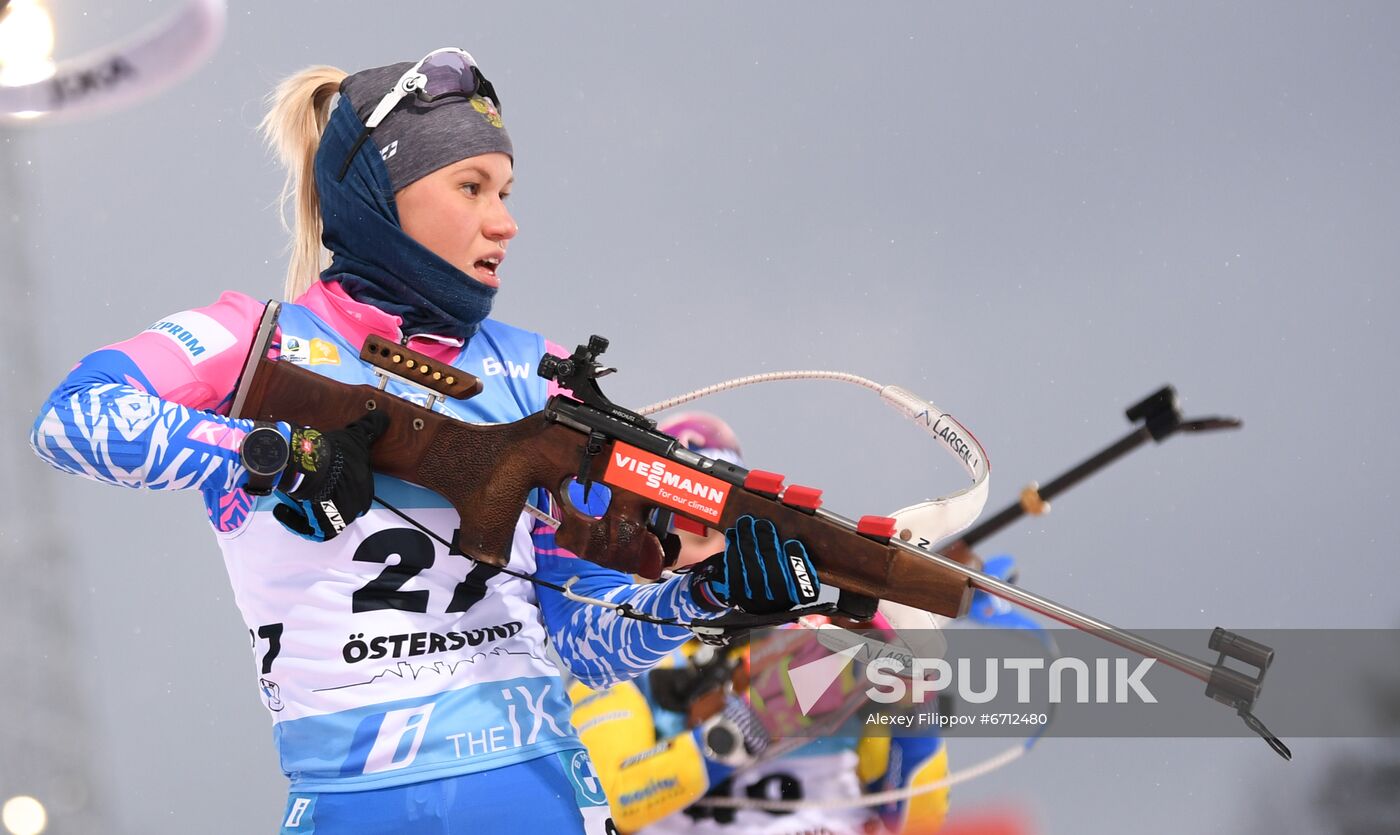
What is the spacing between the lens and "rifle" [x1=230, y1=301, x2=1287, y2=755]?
4.62ft

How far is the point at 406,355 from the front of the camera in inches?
58.4

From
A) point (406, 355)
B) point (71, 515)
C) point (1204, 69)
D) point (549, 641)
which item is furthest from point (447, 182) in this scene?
point (1204, 69)

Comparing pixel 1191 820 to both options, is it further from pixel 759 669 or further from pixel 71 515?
pixel 71 515

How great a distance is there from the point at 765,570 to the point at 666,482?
0.16 meters

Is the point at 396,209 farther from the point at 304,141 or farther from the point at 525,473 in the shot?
the point at 525,473

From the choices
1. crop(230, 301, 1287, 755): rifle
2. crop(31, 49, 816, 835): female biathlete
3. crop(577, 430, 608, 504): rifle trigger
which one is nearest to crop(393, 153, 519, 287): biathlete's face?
crop(31, 49, 816, 835): female biathlete

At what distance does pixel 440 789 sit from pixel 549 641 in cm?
33

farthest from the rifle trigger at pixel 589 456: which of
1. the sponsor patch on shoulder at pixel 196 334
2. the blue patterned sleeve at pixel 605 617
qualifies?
the sponsor patch on shoulder at pixel 196 334

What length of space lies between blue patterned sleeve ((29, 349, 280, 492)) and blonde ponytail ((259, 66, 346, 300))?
49 centimetres

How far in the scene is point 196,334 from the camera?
4.81ft

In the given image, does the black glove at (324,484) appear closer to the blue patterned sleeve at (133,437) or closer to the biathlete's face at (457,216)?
the blue patterned sleeve at (133,437)

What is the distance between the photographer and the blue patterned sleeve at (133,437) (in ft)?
4.28

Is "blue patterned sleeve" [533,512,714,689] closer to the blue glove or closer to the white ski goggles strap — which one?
the white ski goggles strap

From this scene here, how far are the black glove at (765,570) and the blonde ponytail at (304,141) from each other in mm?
782
